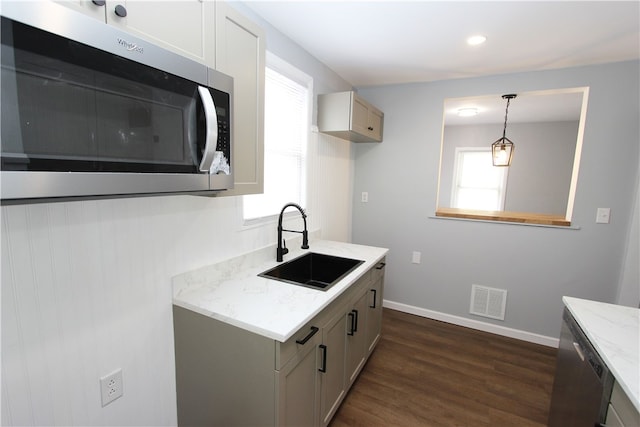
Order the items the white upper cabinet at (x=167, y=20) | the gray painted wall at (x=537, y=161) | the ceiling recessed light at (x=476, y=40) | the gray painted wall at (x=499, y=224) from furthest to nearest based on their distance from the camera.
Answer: the gray painted wall at (x=537, y=161)
the gray painted wall at (x=499, y=224)
the ceiling recessed light at (x=476, y=40)
the white upper cabinet at (x=167, y=20)

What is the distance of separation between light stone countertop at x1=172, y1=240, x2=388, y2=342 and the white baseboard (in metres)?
1.64


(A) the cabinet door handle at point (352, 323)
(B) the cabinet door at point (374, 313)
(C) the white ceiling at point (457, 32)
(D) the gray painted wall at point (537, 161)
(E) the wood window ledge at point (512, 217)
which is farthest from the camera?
(D) the gray painted wall at point (537, 161)

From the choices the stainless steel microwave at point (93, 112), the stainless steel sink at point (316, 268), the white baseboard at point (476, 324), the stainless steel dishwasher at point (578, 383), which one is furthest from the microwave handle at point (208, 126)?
the white baseboard at point (476, 324)

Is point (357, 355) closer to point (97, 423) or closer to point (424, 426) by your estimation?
point (424, 426)

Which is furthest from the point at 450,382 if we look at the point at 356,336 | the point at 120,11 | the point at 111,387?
the point at 120,11

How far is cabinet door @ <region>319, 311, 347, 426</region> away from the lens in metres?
1.60

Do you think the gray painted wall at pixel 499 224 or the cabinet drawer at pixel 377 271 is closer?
the cabinet drawer at pixel 377 271

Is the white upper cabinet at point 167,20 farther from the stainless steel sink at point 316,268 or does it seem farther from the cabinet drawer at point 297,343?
the stainless steel sink at point 316,268

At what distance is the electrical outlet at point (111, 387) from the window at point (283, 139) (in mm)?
1027

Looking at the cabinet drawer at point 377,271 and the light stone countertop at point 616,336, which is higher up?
the light stone countertop at point 616,336

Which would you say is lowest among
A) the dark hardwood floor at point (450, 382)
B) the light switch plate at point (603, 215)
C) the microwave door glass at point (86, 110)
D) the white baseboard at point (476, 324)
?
the dark hardwood floor at point (450, 382)

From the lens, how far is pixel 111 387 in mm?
1261

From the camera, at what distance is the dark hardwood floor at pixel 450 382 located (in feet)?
6.37

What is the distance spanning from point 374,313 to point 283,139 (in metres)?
1.52
